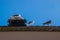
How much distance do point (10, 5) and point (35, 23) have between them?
27cm

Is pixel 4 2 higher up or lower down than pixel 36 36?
higher up


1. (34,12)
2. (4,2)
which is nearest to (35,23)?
(34,12)

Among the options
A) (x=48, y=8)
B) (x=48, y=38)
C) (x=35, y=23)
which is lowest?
(x=48, y=38)

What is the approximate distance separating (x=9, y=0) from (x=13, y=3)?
0.04 m

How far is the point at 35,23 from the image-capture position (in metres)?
1.26

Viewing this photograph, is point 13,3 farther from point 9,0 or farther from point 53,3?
point 53,3

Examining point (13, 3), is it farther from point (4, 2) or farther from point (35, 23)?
point (35, 23)

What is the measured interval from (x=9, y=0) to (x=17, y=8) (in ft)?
0.32

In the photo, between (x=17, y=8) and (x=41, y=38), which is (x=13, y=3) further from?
(x=41, y=38)

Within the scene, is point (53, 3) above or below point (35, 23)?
above

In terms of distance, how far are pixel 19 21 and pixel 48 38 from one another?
288 millimetres

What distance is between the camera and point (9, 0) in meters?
1.29

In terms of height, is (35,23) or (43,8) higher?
(43,8)

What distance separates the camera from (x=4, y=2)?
50.6 inches
